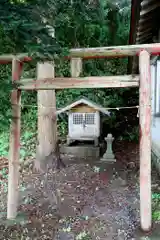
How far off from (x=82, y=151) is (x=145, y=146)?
9.56 ft

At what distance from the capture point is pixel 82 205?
4383 mm

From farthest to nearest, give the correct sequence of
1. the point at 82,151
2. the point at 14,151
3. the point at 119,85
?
the point at 82,151 < the point at 14,151 < the point at 119,85

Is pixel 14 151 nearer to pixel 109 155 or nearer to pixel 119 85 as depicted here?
pixel 119 85

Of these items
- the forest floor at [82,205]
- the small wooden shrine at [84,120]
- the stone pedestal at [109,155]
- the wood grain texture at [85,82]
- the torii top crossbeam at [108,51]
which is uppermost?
the torii top crossbeam at [108,51]

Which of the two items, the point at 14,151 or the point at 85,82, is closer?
the point at 85,82

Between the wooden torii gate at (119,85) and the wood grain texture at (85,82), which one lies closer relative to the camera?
the wooden torii gate at (119,85)

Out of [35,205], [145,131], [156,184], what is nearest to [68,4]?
[145,131]

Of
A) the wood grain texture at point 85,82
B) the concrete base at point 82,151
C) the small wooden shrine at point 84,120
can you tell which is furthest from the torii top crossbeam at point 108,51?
the concrete base at point 82,151

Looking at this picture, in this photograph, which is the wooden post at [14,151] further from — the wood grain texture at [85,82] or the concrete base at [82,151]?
the concrete base at [82,151]

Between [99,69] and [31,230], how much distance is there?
8.03 meters

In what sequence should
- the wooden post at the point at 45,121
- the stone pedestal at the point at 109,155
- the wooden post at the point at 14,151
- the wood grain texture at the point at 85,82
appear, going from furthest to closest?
the stone pedestal at the point at 109,155, the wooden post at the point at 45,121, the wooden post at the point at 14,151, the wood grain texture at the point at 85,82

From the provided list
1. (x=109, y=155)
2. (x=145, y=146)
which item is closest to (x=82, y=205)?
(x=145, y=146)

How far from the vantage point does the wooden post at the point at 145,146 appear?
3541mm

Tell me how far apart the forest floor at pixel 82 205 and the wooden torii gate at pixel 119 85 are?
0.29m
